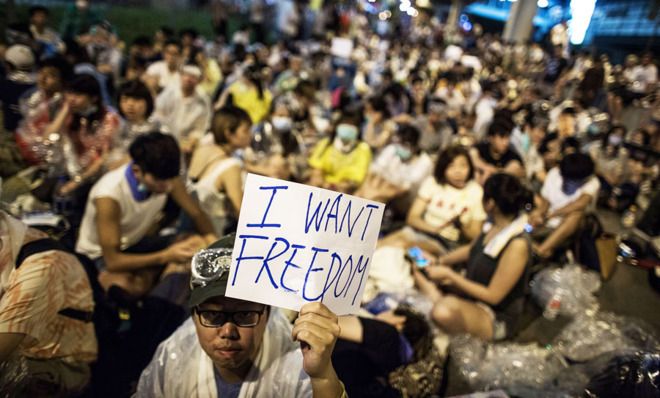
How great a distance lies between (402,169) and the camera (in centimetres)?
458

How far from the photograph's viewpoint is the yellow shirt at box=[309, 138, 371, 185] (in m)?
4.67

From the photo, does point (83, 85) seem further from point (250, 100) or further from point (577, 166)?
point (577, 166)

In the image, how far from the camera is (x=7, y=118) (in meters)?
4.14

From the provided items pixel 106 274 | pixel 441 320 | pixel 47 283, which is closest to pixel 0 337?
pixel 47 283

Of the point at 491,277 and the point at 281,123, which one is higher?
the point at 281,123

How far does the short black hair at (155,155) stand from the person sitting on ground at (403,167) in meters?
2.29

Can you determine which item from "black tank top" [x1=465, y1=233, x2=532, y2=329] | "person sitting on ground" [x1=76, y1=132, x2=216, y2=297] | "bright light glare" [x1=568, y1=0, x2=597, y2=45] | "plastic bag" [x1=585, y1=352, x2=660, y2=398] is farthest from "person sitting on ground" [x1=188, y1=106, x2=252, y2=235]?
"bright light glare" [x1=568, y1=0, x2=597, y2=45]

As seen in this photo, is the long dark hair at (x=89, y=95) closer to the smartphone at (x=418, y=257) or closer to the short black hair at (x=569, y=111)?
the smartphone at (x=418, y=257)

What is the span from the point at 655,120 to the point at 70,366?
28.3 feet

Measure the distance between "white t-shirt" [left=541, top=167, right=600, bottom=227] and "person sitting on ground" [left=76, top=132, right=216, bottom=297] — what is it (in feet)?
12.0

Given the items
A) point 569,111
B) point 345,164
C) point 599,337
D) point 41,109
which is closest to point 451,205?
point 345,164

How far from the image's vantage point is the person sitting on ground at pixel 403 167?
14.4ft

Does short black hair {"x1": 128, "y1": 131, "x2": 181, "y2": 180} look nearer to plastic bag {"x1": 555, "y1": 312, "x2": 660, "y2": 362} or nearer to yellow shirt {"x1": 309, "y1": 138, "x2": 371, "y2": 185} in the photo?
yellow shirt {"x1": 309, "y1": 138, "x2": 371, "y2": 185}

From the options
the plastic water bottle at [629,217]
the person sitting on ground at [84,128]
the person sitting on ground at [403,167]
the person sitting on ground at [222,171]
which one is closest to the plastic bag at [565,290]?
the person sitting on ground at [403,167]
